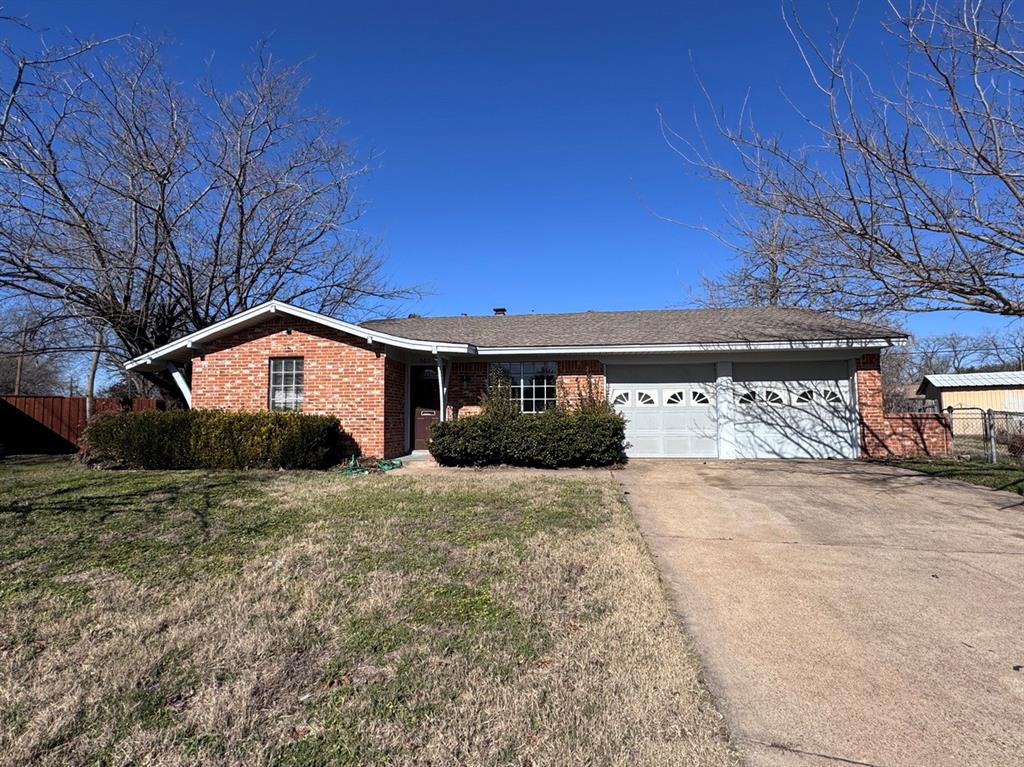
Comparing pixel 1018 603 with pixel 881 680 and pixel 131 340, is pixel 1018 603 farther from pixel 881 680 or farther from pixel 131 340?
pixel 131 340

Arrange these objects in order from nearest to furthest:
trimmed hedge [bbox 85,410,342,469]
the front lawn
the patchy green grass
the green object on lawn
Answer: the front lawn → the patchy green grass → the green object on lawn → trimmed hedge [bbox 85,410,342,469]

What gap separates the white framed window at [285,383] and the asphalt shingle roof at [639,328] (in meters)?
2.85

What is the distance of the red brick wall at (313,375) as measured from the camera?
12477mm

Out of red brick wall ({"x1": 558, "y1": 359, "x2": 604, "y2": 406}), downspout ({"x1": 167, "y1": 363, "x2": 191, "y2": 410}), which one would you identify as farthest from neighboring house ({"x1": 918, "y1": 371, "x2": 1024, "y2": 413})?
downspout ({"x1": 167, "y1": 363, "x2": 191, "y2": 410})

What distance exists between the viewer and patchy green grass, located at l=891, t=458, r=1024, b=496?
8.93 m

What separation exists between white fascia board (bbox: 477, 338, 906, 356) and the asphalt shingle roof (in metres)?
0.10

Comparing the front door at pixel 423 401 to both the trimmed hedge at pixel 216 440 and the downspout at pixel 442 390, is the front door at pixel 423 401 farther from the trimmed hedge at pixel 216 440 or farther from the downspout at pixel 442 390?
the trimmed hedge at pixel 216 440

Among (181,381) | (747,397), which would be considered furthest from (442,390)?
(747,397)

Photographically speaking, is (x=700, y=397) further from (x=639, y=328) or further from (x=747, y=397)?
(x=639, y=328)

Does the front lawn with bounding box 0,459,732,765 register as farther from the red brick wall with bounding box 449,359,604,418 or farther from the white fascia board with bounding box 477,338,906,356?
the red brick wall with bounding box 449,359,604,418

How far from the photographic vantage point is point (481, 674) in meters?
2.95

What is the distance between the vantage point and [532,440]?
11.4 metres

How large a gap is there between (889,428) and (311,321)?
13297mm

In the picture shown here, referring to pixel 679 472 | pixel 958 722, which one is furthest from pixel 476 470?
pixel 958 722
